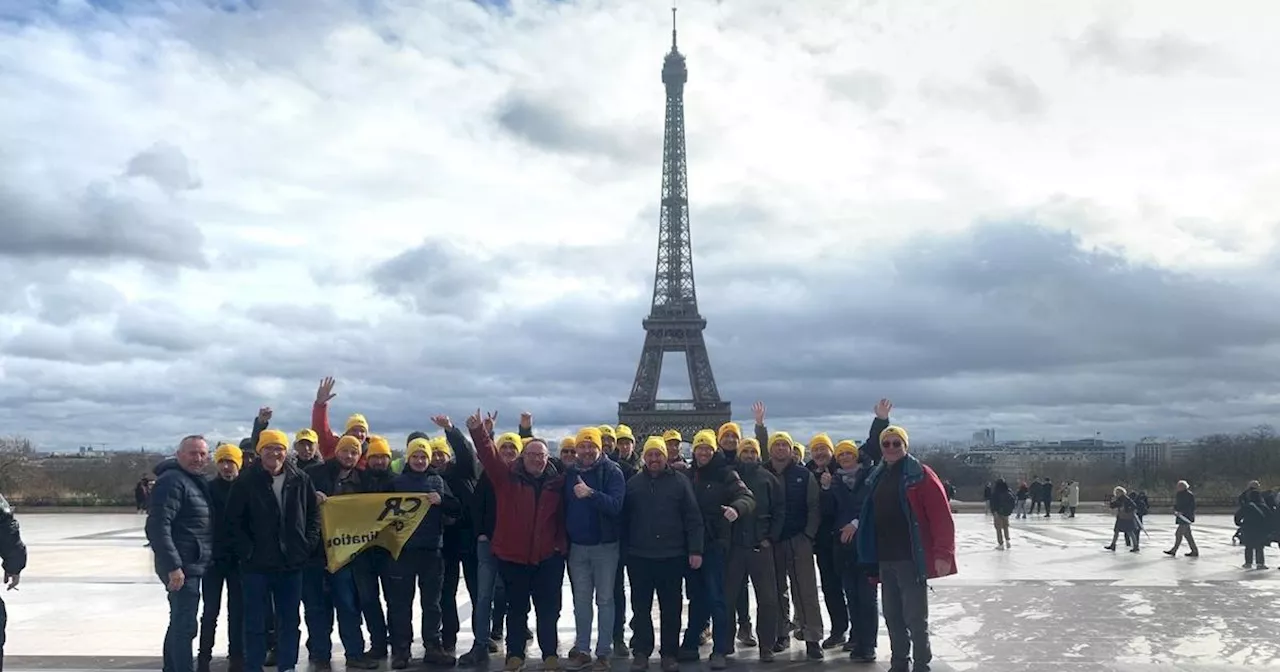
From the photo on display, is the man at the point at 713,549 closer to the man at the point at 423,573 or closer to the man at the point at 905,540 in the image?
the man at the point at 905,540

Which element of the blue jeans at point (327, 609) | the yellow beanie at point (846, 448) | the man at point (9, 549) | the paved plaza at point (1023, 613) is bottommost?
the paved plaza at point (1023, 613)

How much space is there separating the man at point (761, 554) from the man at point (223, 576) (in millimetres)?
3826

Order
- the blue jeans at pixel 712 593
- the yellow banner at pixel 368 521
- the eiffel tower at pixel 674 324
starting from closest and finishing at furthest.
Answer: the yellow banner at pixel 368 521 → the blue jeans at pixel 712 593 → the eiffel tower at pixel 674 324

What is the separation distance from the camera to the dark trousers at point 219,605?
7059 millimetres

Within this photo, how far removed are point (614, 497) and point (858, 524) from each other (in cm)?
195

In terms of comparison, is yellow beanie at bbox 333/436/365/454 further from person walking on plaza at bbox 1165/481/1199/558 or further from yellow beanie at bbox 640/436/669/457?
person walking on plaza at bbox 1165/481/1199/558

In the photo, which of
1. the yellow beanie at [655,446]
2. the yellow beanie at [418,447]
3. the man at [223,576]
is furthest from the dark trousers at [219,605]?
the yellow beanie at [655,446]

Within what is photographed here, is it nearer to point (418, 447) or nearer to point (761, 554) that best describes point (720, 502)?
point (761, 554)

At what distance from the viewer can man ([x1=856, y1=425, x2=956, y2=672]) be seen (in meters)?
6.91

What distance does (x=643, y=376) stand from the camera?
203 ft

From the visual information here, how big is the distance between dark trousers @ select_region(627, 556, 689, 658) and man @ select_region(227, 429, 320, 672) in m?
2.50

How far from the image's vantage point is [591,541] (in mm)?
7430

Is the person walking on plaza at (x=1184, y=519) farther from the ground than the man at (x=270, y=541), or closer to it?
closer to it

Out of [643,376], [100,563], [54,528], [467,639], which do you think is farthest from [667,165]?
[467,639]
